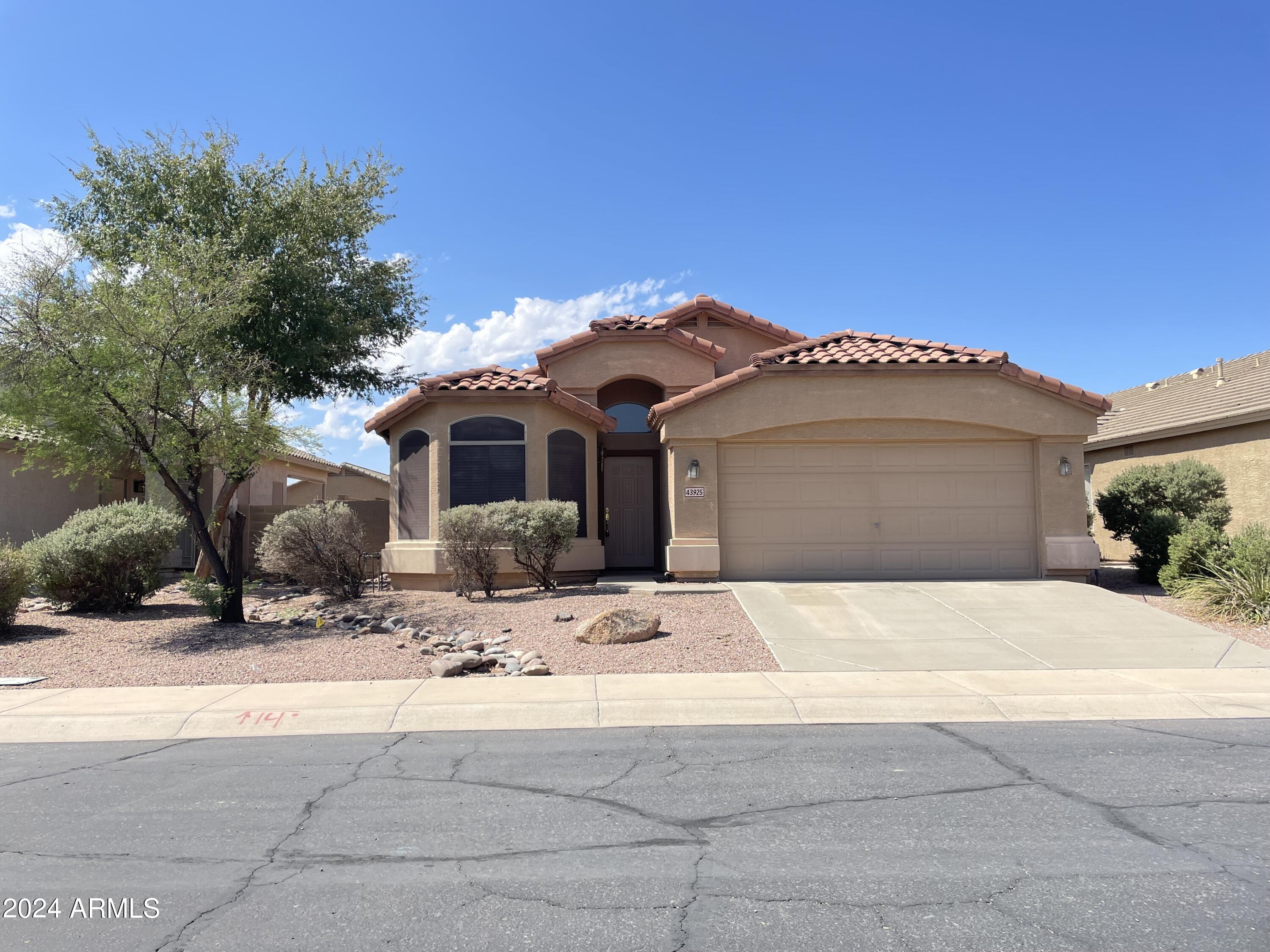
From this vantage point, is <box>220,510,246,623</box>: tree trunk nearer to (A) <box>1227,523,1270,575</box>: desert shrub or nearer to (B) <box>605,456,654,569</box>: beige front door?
(B) <box>605,456,654,569</box>: beige front door

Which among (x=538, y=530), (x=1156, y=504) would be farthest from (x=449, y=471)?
(x=1156, y=504)

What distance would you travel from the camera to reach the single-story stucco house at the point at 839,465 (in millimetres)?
14406

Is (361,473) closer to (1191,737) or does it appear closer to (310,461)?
(310,461)

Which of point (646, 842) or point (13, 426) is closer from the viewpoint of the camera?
point (646, 842)

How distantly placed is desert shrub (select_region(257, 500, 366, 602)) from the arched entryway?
506 centimetres

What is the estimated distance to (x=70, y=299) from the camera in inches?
431

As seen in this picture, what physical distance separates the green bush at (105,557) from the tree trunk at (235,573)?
1.02m

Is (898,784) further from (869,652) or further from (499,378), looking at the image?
(499,378)

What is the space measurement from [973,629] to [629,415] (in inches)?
345

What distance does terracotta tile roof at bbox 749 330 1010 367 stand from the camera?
568 inches

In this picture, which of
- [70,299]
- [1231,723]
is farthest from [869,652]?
[70,299]

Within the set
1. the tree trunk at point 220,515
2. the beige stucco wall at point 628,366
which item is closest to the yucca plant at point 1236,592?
the beige stucco wall at point 628,366

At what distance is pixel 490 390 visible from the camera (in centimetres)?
1506

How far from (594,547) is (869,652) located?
677cm
